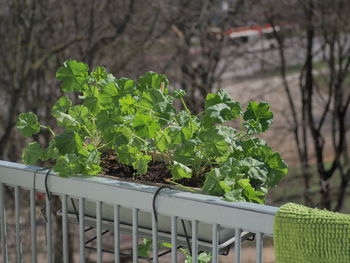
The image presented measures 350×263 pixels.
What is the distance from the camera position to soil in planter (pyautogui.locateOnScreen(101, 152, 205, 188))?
134 cm

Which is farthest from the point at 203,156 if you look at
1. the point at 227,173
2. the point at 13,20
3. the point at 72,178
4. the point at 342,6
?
the point at 342,6

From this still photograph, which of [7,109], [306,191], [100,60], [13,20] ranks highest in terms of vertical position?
[13,20]

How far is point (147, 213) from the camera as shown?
1297 millimetres

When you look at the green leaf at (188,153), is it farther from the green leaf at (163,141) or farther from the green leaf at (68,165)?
the green leaf at (68,165)

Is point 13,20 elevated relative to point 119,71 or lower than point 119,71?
elevated

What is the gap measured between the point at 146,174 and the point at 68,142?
18cm

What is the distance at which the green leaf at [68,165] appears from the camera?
1.33 metres

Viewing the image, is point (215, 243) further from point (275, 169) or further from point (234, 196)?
point (275, 169)

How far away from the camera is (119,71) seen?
563cm

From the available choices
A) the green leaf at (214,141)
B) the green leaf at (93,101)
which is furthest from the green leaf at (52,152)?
the green leaf at (214,141)

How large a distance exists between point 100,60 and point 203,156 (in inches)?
176

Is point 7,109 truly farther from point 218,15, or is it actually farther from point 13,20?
point 218,15

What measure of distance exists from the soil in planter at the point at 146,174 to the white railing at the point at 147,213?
0.25 feet

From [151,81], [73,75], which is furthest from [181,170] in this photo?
[73,75]
